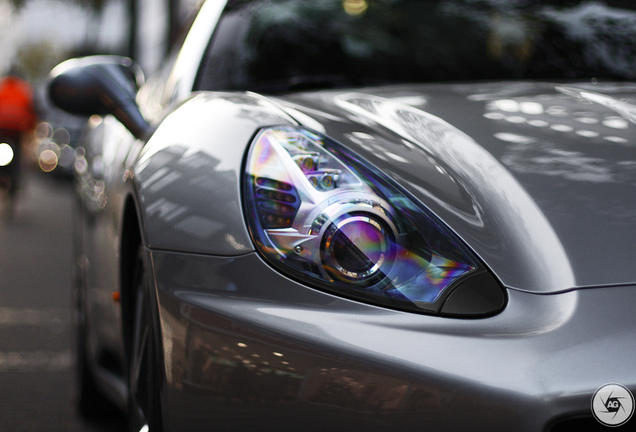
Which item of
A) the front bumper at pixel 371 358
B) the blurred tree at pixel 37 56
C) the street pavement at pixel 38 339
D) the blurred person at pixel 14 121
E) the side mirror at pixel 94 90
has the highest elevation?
the side mirror at pixel 94 90

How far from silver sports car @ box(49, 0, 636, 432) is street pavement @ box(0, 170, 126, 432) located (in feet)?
3.58

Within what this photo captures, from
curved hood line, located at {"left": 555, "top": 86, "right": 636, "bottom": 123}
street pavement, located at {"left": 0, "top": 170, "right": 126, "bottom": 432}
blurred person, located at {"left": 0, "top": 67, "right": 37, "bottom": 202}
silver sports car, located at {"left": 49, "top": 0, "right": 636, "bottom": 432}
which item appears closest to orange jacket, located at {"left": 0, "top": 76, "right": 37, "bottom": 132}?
blurred person, located at {"left": 0, "top": 67, "right": 37, "bottom": 202}

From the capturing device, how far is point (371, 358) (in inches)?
45.3

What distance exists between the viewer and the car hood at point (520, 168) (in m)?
1.26

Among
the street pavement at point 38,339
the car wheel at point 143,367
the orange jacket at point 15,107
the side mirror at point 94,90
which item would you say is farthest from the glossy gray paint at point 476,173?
the orange jacket at point 15,107

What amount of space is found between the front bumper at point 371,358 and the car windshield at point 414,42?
3.48 feet

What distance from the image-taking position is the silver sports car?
1.12 meters

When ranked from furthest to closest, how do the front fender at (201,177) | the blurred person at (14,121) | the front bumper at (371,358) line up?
the blurred person at (14,121)
the front fender at (201,177)
the front bumper at (371,358)

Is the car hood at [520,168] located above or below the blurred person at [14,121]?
above

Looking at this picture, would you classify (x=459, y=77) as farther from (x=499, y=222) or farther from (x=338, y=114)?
(x=499, y=222)

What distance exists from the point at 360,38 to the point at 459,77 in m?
0.35

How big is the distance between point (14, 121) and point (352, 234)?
987 centimetres

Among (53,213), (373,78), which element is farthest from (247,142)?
(53,213)

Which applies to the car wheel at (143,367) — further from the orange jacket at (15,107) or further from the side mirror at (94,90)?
the orange jacket at (15,107)
